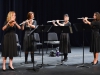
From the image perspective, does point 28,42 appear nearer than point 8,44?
No

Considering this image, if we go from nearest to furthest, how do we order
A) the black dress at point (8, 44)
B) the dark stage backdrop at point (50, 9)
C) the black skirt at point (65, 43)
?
the black dress at point (8, 44) < the black skirt at point (65, 43) < the dark stage backdrop at point (50, 9)

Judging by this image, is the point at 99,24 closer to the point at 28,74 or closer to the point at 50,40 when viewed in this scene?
the point at 28,74

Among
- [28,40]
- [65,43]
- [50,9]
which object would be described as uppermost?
[50,9]

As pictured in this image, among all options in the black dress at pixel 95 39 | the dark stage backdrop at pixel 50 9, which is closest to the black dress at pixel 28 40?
the black dress at pixel 95 39

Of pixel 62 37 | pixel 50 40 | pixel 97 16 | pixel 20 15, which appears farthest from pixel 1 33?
pixel 97 16

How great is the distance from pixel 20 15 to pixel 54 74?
638cm

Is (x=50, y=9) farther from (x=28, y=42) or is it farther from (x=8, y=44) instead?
(x=8, y=44)

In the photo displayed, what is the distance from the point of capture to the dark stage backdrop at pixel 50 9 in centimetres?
1109

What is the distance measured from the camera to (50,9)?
1278 cm

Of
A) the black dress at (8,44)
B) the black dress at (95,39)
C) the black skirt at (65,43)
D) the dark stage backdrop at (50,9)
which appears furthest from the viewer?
the dark stage backdrop at (50,9)

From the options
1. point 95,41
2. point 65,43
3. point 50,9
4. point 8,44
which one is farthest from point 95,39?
point 50,9

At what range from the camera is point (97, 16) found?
22.8 feet

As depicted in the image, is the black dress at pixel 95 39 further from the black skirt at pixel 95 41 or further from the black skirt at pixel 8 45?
the black skirt at pixel 8 45

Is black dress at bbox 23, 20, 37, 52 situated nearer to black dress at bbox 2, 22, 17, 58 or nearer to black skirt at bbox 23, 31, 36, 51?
black skirt at bbox 23, 31, 36, 51
